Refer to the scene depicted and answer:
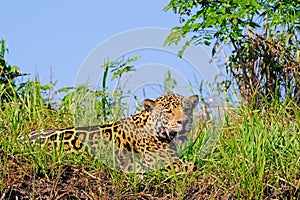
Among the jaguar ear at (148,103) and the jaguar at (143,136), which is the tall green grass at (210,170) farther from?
the jaguar ear at (148,103)

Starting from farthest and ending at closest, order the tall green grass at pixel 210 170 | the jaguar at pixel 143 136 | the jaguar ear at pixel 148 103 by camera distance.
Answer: the jaguar ear at pixel 148 103, the jaguar at pixel 143 136, the tall green grass at pixel 210 170

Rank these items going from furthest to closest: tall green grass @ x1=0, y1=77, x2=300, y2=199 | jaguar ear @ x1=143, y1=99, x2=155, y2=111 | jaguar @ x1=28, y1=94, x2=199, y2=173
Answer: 1. jaguar ear @ x1=143, y1=99, x2=155, y2=111
2. jaguar @ x1=28, y1=94, x2=199, y2=173
3. tall green grass @ x1=0, y1=77, x2=300, y2=199

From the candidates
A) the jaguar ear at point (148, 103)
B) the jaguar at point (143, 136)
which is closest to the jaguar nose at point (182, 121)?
the jaguar at point (143, 136)

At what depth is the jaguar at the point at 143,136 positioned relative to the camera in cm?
564

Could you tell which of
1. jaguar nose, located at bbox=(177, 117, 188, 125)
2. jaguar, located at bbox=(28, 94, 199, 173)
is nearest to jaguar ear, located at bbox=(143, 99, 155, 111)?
jaguar, located at bbox=(28, 94, 199, 173)

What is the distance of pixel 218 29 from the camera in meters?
7.52

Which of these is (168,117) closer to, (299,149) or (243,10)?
(299,149)

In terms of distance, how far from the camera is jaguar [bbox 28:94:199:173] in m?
5.64

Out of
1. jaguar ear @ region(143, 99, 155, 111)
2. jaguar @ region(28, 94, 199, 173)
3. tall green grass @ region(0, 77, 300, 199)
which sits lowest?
tall green grass @ region(0, 77, 300, 199)

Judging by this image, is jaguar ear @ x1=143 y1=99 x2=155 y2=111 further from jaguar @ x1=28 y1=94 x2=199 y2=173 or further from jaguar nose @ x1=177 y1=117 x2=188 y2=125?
jaguar nose @ x1=177 y1=117 x2=188 y2=125

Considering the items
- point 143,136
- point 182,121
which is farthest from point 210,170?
point 143,136

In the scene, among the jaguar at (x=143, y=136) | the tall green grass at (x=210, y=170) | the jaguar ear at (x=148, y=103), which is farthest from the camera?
the jaguar ear at (x=148, y=103)

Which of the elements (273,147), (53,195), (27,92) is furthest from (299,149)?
(27,92)

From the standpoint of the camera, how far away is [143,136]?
589 centimetres
